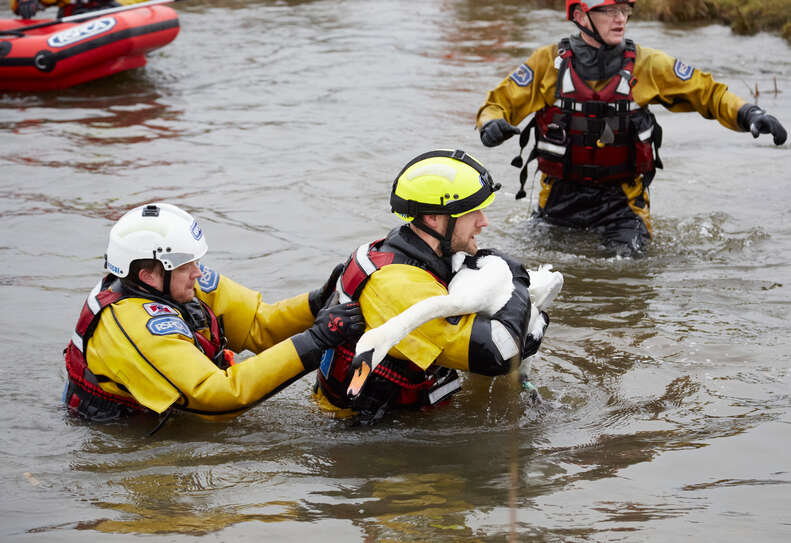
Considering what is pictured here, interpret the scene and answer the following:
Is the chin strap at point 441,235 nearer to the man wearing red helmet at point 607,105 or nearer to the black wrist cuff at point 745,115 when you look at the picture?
the man wearing red helmet at point 607,105

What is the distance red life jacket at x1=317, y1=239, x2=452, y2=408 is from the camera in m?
4.44

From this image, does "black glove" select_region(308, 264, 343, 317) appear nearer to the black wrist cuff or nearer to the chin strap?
the chin strap

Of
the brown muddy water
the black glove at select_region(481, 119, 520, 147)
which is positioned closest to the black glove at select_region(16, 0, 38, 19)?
the brown muddy water

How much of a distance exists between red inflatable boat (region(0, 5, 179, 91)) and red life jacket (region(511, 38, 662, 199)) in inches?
349

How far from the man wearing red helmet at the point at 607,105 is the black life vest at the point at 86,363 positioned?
262 cm

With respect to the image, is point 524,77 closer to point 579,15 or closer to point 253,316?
point 579,15

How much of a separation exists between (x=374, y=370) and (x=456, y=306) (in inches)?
22.8

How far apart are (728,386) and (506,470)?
5.02 ft

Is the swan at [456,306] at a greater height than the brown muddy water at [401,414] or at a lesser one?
greater

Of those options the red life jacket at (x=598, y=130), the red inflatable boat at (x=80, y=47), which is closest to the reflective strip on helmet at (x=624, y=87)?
the red life jacket at (x=598, y=130)

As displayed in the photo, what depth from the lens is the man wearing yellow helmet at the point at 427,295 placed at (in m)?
4.23

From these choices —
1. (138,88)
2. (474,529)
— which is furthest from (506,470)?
(138,88)

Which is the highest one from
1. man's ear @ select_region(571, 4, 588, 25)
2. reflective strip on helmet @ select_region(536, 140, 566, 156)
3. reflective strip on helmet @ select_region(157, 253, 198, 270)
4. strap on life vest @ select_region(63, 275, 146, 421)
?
man's ear @ select_region(571, 4, 588, 25)

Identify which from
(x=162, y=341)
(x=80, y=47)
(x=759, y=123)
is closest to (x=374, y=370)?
(x=162, y=341)
